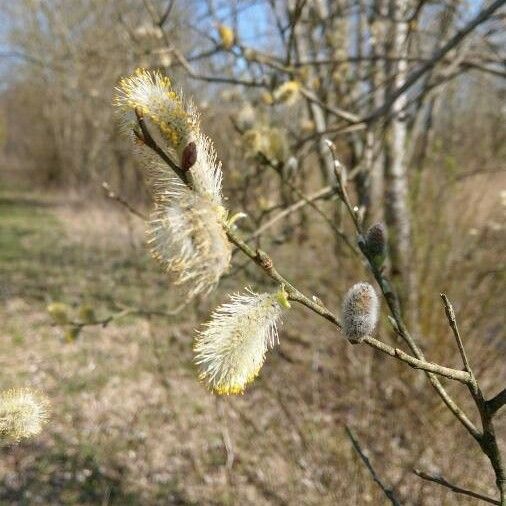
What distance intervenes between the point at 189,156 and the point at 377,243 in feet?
1.19

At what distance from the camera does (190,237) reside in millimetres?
645

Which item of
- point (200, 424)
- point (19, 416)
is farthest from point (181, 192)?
point (200, 424)

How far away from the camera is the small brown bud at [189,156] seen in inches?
25.9

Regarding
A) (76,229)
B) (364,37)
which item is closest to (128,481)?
(364,37)

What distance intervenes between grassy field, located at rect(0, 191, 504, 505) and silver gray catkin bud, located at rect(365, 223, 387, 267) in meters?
1.26

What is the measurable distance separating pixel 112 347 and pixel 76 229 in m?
5.89

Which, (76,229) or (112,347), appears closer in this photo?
(112,347)

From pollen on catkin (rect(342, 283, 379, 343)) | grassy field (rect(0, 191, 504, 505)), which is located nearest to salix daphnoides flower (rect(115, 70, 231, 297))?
pollen on catkin (rect(342, 283, 379, 343))

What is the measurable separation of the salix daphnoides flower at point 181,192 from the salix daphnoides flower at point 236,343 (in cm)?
8

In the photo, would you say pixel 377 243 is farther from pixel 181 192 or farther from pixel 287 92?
pixel 287 92

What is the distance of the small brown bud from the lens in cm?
66

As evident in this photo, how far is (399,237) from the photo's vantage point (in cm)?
313

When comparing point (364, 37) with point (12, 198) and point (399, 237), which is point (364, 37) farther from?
point (12, 198)

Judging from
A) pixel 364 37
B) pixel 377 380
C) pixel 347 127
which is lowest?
pixel 377 380
